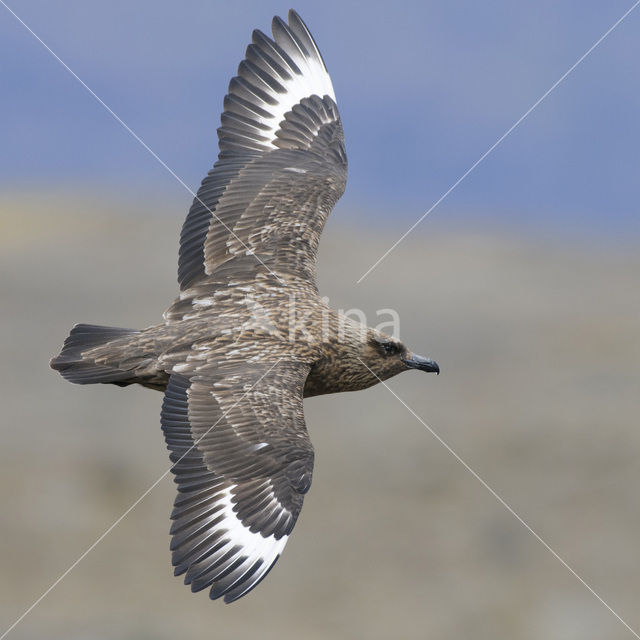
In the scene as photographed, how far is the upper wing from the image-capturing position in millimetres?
10695

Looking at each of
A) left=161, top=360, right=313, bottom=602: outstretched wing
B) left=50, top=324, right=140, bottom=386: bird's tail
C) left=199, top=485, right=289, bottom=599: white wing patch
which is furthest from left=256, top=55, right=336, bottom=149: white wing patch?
left=199, top=485, right=289, bottom=599: white wing patch

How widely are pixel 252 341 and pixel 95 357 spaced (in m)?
1.11

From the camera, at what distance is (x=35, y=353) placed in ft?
111

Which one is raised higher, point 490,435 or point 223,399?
point 223,399

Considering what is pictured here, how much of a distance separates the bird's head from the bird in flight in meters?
0.01

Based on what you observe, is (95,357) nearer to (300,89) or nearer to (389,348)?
(389,348)

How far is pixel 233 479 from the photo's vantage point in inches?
353

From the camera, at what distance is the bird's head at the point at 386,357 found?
1025cm

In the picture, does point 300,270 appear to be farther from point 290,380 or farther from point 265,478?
point 265,478

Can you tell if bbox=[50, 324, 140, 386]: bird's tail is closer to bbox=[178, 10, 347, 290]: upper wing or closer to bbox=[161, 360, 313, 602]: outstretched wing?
bbox=[161, 360, 313, 602]: outstretched wing

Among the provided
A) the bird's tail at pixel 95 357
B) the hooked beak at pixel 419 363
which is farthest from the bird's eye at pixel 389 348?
the bird's tail at pixel 95 357

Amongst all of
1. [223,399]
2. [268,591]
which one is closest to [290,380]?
[223,399]

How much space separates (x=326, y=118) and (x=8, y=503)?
1888cm

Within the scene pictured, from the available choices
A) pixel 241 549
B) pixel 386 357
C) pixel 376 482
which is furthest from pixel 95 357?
→ pixel 376 482
